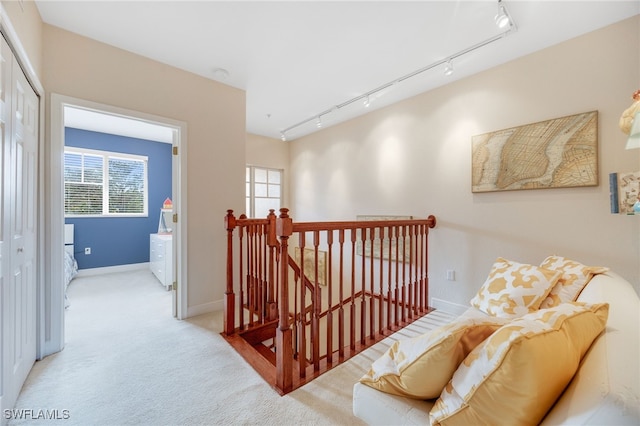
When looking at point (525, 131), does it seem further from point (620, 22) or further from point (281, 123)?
point (281, 123)

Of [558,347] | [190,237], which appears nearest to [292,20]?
[190,237]

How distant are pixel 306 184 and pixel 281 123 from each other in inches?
46.7

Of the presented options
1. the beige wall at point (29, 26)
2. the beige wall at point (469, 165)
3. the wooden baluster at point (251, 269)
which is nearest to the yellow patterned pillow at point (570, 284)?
the beige wall at point (469, 165)

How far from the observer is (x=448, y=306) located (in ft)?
9.37

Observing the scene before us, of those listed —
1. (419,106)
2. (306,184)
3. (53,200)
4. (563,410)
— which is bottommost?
(563,410)

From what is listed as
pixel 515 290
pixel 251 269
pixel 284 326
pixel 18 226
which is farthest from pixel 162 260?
pixel 515 290

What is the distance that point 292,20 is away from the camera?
6.53ft

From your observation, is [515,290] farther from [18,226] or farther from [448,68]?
[18,226]

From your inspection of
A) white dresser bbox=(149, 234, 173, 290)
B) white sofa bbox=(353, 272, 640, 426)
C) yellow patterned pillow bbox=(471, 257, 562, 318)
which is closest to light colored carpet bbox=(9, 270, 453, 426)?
white sofa bbox=(353, 272, 640, 426)

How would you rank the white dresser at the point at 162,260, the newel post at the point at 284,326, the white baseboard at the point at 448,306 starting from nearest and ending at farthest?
the newel post at the point at 284,326
the white baseboard at the point at 448,306
the white dresser at the point at 162,260

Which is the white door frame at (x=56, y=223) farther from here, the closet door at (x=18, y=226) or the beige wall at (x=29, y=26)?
the beige wall at (x=29, y=26)

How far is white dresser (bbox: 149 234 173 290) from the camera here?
3682mm

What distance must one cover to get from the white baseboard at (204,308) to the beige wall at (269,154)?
2672 millimetres

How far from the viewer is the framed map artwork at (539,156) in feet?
6.80
